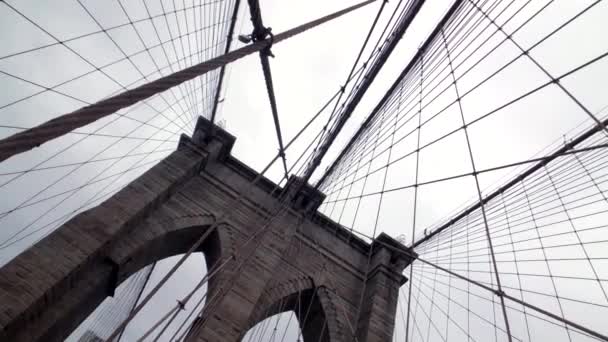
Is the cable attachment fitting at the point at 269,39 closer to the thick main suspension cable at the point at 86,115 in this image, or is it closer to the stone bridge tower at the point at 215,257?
the thick main suspension cable at the point at 86,115

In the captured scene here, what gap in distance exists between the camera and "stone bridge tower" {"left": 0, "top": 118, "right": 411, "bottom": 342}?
563 centimetres

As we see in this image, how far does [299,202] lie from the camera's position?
10.4m

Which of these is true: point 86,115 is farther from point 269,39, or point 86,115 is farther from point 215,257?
point 215,257

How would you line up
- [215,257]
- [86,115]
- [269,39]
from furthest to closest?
[215,257] → [269,39] → [86,115]

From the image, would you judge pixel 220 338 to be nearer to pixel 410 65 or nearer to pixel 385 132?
pixel 385 132

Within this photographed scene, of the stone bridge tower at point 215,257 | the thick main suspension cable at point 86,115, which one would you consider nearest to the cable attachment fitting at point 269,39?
the thick main suspension cable at point 86,115

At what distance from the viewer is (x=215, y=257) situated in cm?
887

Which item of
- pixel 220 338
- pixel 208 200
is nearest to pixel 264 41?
pixel 220 338

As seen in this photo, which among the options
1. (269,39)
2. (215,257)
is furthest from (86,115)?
(215,257)

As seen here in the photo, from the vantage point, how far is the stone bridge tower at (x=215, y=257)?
5.63 metres

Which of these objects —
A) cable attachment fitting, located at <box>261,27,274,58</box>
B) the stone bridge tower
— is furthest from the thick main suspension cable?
the stone bridge tower

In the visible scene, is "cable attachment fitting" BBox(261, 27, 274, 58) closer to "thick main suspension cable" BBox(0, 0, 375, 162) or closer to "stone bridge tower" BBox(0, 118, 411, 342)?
"thick main suspension cable" BBox(0, 0, 375, 162)

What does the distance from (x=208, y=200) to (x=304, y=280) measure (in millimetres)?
3435

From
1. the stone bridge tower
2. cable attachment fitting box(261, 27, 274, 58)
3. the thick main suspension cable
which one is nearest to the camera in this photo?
the thick main suspension cable
